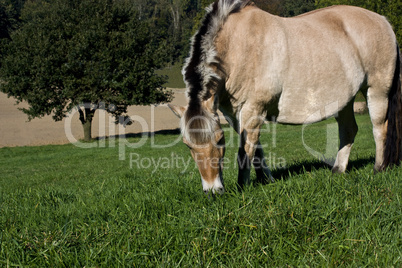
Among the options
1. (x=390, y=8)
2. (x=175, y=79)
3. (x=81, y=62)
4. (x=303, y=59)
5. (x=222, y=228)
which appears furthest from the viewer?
(x=175, y=79)

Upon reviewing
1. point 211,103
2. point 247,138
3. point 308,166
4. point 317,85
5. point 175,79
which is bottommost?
point 308,166

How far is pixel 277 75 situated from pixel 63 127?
29492mm

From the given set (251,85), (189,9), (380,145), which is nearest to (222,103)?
(251,85)

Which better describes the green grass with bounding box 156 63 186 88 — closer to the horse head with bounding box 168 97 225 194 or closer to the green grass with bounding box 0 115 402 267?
the horse head with bounding box 168 97 225 194

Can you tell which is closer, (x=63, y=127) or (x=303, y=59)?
(x=303, y=59)

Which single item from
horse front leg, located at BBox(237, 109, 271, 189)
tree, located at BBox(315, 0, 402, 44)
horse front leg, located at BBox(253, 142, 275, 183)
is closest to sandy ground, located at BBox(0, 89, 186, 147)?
tree, located at BBox(315, 0, 402, 44)

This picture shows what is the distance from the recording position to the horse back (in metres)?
4.21

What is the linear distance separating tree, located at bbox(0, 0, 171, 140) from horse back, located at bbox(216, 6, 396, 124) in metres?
19.0

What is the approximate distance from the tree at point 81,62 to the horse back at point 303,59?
19.0 meters

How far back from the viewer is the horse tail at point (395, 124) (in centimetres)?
518

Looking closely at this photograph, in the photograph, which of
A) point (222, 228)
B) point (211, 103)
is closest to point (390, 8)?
point (211, 103)

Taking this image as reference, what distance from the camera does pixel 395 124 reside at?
5.24m

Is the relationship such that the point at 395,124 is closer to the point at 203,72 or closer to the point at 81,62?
the point at 203,72

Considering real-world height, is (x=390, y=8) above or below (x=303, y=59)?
above
